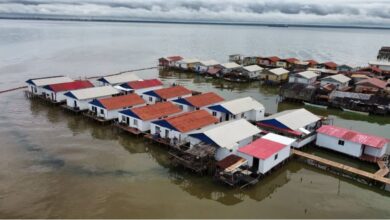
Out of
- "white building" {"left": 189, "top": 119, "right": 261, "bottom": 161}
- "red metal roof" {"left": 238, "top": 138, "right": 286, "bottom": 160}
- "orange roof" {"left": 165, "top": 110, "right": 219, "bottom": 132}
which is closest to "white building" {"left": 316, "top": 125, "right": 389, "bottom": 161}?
"red metal roof" {"left": 238, "top": 138, "right": 286, "bottom": 160}

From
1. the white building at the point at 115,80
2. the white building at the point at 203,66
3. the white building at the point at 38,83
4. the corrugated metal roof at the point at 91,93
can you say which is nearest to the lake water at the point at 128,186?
the corrugated metal roof at the point at 91,93

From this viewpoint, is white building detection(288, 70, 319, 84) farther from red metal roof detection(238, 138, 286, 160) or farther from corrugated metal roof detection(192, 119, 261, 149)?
red metal roof detection(238, 138, 286, 160)

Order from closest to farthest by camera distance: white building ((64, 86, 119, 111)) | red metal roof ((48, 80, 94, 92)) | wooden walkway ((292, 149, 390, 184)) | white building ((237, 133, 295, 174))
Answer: wooden walkway ((292, 149, 390, 184)) → white building ((237, 133, 295, 174)) → white building ((64, 86, 119, 111)) → red metal roof ((48, 80, 94, 92))

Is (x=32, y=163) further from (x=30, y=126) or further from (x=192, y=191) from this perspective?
(x=192, y=191)

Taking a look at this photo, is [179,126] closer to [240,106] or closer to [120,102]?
[240,106]

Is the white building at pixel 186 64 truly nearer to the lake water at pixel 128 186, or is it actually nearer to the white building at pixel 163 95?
the white building at pixel 163 95

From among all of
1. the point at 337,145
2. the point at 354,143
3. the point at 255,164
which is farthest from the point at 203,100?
the point at 354,143
